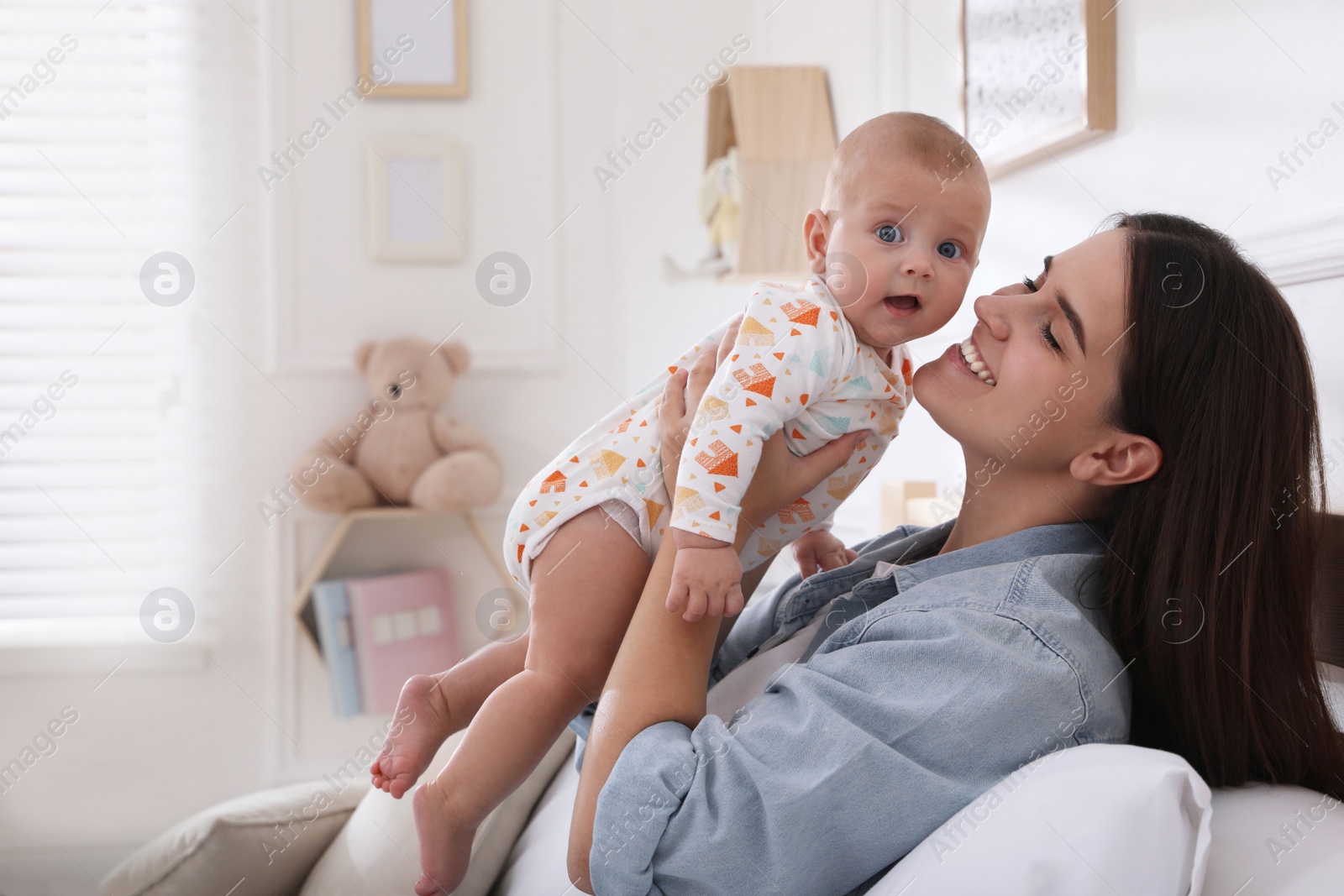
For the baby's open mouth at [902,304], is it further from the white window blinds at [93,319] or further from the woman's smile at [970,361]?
the white window blinds at [93,319]

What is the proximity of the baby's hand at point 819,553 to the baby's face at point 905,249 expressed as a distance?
359 mm

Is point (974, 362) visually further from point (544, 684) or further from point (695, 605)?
point (544, 684)

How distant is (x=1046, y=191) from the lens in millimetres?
1679

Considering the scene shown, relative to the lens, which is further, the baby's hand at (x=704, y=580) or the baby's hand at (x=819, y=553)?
the baby's hand at (x=819, y=553)

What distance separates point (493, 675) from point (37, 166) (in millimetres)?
2631

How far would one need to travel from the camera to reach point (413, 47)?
3080 millimetres

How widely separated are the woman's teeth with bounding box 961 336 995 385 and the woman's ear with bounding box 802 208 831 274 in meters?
0.19

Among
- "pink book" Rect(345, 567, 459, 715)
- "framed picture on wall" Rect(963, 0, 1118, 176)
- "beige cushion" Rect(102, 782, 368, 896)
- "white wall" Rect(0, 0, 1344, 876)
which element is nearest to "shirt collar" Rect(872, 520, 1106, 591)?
"framed picture on wall" Rect(963, 0, 1118, 176)

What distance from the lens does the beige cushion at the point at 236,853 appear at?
143 cm

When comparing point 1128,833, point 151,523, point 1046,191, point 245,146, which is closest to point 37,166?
point 245,146

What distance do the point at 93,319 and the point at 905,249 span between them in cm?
279

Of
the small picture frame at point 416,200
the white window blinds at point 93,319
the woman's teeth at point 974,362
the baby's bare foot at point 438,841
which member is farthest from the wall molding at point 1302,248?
the white window blinds at point 93,319

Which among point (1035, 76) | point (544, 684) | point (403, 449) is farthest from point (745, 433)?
point (403, 449)

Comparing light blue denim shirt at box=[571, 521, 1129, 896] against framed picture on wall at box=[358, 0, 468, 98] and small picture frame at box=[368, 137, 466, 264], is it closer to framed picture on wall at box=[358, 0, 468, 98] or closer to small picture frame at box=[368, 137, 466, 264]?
small picture frame at box=[368, 137, 466, 264]
